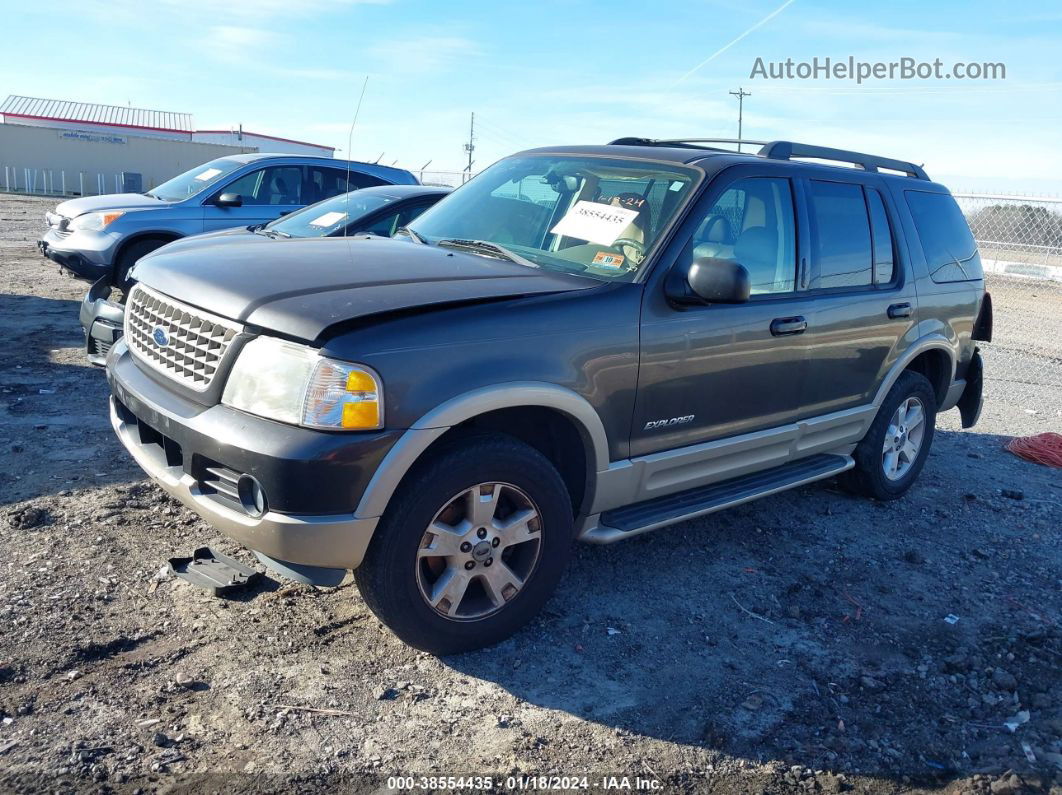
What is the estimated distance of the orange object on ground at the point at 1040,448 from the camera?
6638 millimetres

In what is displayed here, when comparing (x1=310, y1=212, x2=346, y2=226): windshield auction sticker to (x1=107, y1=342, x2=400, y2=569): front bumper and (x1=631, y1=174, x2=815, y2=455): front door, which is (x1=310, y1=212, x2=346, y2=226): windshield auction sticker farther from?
(x1=107, y1=342, x2=400, y2=569): front bumper

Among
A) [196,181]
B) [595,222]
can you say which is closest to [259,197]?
[196,181]

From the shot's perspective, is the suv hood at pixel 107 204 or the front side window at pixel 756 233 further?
the suv hood at pixel 107 204

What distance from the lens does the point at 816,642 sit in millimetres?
3762

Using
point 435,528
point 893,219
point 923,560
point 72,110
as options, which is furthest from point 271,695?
point 72,110

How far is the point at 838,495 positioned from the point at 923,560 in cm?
95

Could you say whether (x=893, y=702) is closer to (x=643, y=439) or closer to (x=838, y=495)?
(x=643, y=439)

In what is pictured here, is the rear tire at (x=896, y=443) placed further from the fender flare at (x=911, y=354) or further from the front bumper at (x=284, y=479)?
the front bumper at (x=284, y=479)

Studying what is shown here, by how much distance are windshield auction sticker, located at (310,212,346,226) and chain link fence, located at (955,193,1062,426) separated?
7047mm

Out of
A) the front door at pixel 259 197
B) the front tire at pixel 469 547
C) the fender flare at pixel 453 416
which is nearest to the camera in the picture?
the fender flare at pixel 453 416

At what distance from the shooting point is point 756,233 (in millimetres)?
4281

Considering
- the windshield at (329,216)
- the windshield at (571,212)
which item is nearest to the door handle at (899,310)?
the windshield at (571,212)

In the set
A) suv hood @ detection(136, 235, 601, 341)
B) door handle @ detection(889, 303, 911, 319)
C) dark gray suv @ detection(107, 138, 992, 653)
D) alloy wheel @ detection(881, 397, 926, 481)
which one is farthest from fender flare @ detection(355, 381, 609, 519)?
alloy wheel @ detection(881, 397, 926, 481)

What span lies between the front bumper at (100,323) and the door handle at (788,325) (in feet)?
11.5
